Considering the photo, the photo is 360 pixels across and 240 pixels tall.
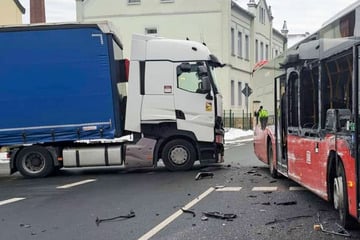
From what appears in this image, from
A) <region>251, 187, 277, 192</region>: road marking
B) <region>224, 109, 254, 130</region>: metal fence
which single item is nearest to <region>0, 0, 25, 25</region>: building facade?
<region>224, 109, 254, 130</region>: metal fence

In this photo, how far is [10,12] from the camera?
44.7 meters

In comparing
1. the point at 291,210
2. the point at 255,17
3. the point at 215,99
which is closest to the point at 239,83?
the point at 255,17

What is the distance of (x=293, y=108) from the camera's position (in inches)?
440

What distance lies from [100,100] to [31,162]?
8.49 ft

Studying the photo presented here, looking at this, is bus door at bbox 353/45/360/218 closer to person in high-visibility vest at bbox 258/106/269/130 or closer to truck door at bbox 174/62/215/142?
person in high-visibility vest at bbox 258/106/269/130

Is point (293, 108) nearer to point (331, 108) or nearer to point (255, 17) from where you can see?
point (331, 108)

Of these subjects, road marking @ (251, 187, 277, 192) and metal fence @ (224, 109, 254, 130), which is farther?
metal fence @ (224, 109, 254, 130)

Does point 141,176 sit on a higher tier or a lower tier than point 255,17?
lower

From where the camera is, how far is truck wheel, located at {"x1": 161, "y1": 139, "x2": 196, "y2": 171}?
16.2m

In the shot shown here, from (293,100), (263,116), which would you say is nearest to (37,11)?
(263,116)

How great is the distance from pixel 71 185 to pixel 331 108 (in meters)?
7.66

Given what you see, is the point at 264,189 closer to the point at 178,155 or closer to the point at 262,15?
the point at 178,155

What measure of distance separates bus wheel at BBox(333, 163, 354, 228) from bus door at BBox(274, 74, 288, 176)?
407 cm

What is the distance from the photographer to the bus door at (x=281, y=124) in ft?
40.4
